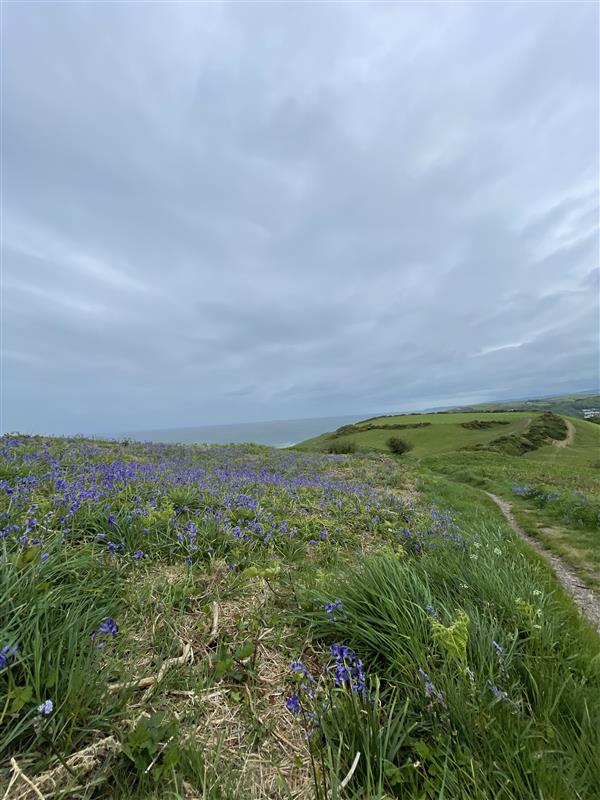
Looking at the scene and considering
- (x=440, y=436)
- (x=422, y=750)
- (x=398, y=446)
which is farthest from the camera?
(x=440, y=436)

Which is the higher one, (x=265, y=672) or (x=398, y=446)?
(x=265, y=672)

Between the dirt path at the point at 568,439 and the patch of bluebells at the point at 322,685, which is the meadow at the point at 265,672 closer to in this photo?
the patch of bluebells at the point at 322,685

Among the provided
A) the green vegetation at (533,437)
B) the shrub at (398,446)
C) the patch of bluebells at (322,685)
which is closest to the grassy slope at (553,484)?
the green vegetation at (533,437)

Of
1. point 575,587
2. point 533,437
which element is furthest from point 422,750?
point 533,437

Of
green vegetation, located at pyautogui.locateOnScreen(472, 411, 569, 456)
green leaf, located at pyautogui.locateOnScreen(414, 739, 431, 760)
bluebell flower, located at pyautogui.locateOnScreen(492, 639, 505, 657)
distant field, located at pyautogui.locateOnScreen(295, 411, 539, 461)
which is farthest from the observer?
distant field, located at pyautogui.locateOnScreen(295, 411, 539, 461)

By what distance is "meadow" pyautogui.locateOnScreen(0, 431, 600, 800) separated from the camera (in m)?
2.12

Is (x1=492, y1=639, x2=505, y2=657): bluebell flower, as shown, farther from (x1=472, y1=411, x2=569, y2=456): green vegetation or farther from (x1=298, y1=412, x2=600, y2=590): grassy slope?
(x1=472, y1=411, x2=569, y2=456): green vegetation

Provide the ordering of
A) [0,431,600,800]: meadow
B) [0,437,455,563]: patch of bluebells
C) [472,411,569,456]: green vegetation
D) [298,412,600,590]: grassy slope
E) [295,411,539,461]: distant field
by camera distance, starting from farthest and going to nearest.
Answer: [295,411,539,461]: distant field < [472,411,569,456]: green vegetation < [298,412,600,590]: grassy slope < [0,437,455,563]: patch of bluebells < [0,431,600,800]: meadow

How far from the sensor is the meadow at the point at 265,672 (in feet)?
6.97

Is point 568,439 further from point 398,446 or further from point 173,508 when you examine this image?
point 173,508

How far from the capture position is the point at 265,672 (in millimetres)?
3146

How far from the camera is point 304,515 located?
786cm

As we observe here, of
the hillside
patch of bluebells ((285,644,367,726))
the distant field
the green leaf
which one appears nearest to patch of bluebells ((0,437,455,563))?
patch of bluebells ((285,644,367,726))

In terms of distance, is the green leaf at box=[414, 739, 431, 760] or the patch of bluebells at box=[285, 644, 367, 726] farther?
the patch of bluebells at box=[285, 644, 367, 726]
